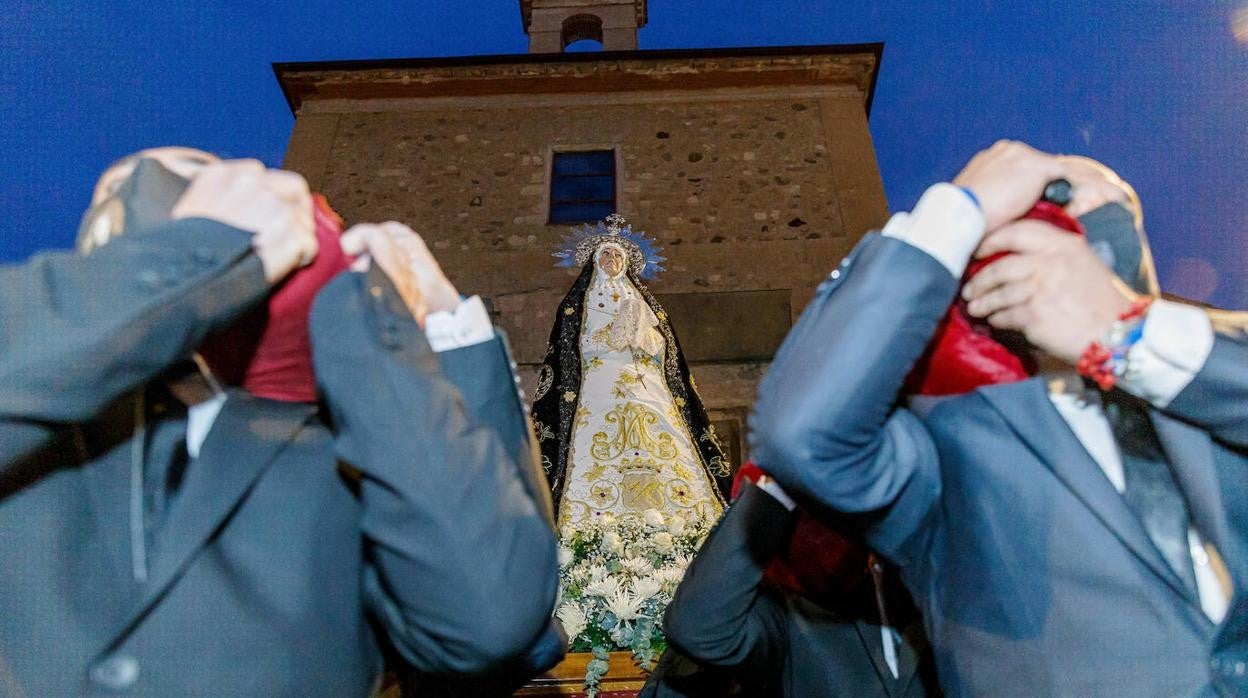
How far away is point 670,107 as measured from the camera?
31.9ft

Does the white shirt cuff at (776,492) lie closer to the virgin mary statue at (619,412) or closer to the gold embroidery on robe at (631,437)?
the virgin mary statue at (619,412)

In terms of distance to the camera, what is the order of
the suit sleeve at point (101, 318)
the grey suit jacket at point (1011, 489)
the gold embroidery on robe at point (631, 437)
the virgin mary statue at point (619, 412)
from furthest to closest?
the gold embroidery on robe at point (631, 437), the virgin mary statue at point (619, 412), the grey suit jacket at point (1011, 489), the suit sleeve at point (101, 318)

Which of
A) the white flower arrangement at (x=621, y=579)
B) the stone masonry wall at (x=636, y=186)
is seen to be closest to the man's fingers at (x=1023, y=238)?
the white flower arrangement at (x=621, y=579)

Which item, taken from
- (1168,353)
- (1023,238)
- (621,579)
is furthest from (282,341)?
(621,579)

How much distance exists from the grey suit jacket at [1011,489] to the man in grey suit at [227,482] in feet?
1.37

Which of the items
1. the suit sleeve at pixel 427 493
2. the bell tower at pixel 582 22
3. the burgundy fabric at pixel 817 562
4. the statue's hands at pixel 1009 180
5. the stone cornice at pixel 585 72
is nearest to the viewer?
the suit sleeve at pixel 427 493

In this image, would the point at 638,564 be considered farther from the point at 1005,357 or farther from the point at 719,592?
the point at 1005,357

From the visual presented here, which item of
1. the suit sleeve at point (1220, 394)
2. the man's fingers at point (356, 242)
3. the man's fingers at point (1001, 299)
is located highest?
the man's fingers at point (356, 242)

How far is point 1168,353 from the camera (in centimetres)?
104

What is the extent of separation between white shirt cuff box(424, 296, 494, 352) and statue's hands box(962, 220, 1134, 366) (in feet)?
2.46

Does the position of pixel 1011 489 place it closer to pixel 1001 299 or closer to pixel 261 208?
pixel 1001 299

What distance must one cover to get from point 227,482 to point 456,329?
39 cm

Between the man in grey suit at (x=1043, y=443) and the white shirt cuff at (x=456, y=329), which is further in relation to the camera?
the white shirt cuff at (x=456, y=329)

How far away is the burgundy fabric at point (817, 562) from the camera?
68.1 inches
